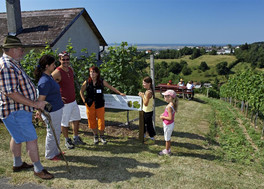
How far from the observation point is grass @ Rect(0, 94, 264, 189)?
3.67m

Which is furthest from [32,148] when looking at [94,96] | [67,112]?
[94,96]

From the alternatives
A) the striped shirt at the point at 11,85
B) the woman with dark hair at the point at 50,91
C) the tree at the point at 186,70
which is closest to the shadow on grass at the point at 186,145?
the woman with dark hair at the point at 50,91

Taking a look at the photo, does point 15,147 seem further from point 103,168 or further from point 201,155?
point 201,155

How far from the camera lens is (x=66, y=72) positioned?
4.59 m

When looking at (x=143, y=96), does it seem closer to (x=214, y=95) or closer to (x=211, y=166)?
(x=211, y=166)

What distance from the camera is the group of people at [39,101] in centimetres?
321

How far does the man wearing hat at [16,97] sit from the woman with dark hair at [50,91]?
320 millimetres

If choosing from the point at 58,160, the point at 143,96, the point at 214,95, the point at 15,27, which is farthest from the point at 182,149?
the point at 214,95

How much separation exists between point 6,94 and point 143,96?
3.22 m

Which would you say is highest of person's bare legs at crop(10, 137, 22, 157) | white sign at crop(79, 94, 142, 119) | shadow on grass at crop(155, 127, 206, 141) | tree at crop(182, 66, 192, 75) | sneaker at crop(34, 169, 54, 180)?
white sign at crop(79, 94, 142, 119)

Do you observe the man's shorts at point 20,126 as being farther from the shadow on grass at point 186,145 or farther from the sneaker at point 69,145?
the shadow on grass at point 186,145

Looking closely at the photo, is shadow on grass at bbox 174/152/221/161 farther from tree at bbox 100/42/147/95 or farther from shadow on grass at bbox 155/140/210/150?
tree at bbox 100/42/147/95

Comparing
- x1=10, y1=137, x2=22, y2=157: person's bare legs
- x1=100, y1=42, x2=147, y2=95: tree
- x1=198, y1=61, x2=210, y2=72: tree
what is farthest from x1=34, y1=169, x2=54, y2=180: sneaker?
x1=198, y1=61, x2=210, y2=72: tree

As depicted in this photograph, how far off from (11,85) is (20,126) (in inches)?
25.3
